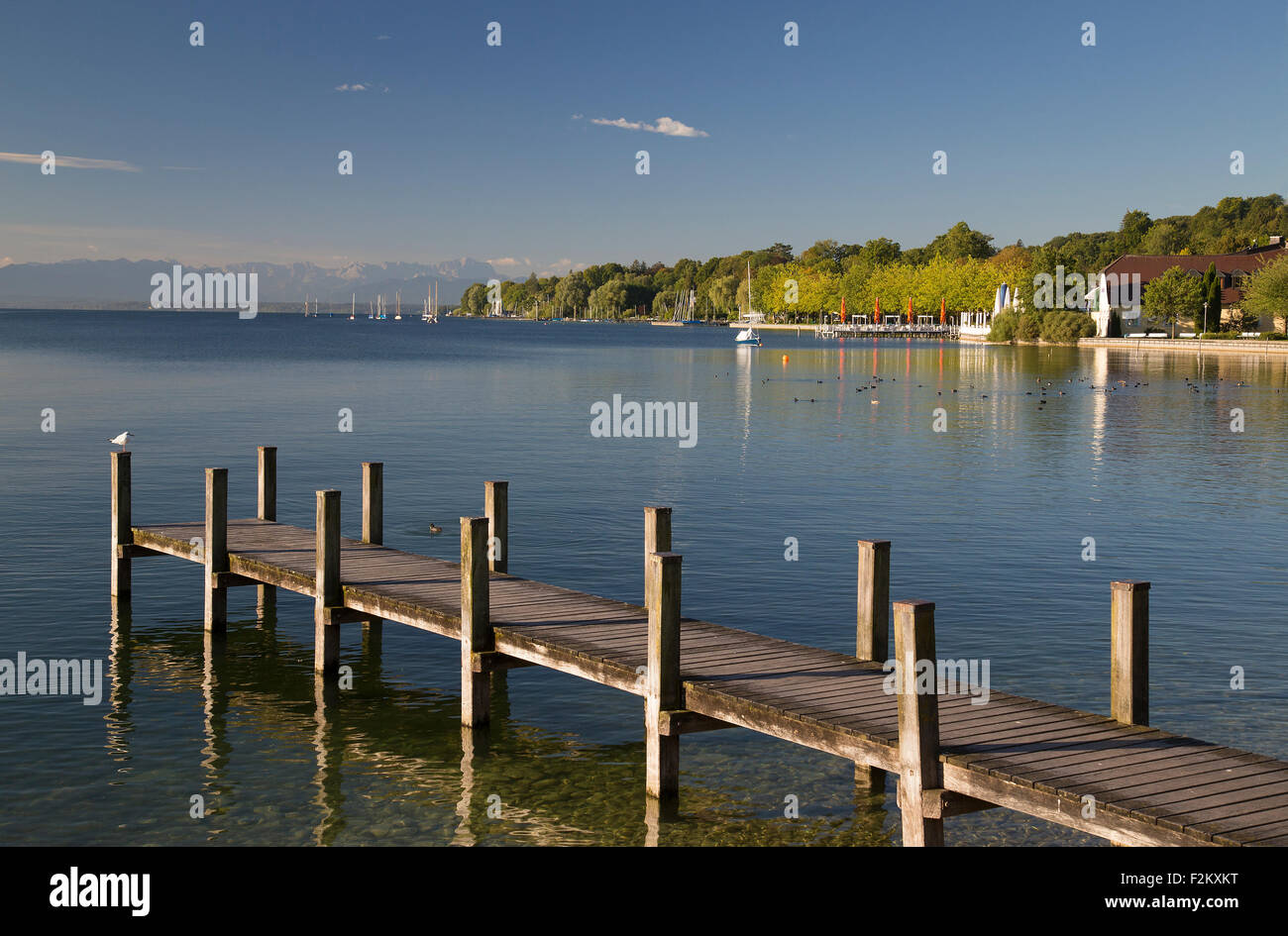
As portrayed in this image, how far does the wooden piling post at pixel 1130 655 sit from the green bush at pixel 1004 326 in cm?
15373

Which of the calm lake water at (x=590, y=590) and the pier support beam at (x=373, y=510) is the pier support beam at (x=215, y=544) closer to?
the calm lake water at (x=590, y=590)

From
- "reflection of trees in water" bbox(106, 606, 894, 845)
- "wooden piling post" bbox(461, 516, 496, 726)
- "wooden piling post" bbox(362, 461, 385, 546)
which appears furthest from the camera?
"wooden piling post" bbox(362, 461, 385, 546)

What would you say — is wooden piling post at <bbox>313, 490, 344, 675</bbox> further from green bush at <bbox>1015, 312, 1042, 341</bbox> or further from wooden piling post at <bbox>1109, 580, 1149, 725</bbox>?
green bush at <bbox>1015, 312, 1042, 341</bbox>

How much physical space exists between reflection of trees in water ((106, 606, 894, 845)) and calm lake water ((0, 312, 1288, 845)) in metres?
0.05

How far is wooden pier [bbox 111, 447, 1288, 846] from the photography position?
10344 mm

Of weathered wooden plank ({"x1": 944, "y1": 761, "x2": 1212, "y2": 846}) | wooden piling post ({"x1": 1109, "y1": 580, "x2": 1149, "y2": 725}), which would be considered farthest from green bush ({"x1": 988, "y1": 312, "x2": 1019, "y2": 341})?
weathered wooden plank ({"x1": 944, "y1": 761, "x2": 1212, "y2": 846})

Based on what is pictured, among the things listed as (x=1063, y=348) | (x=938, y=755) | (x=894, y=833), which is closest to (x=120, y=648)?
(x=894, y=833)

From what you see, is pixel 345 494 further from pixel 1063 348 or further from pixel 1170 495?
pixel 1063 348

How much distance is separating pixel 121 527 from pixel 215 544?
10.4 ft

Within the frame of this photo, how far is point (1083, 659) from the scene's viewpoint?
19.2m

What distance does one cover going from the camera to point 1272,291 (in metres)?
118

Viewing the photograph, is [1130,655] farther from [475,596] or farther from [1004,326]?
[1004,326]
